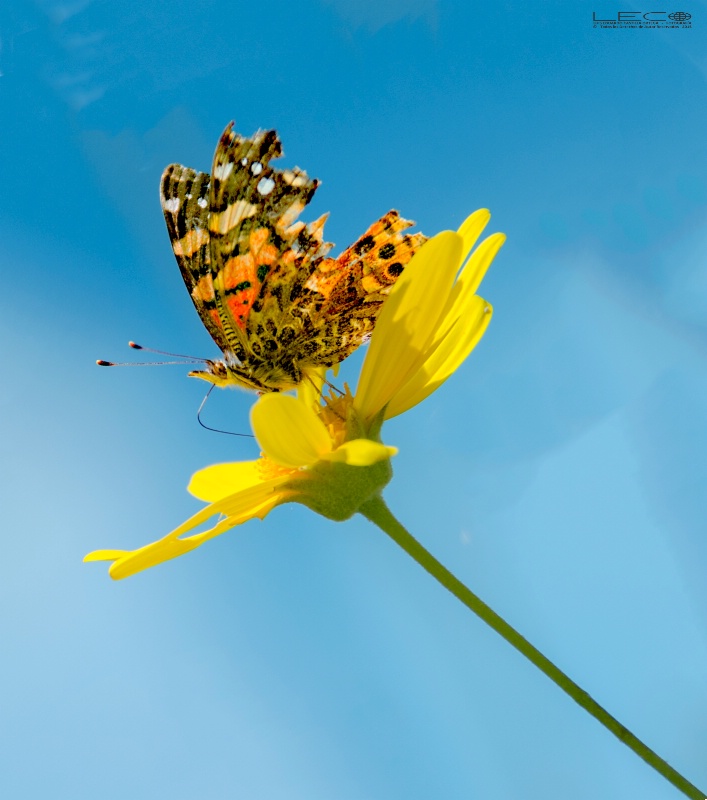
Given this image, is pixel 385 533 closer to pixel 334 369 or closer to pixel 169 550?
pixel 169 550

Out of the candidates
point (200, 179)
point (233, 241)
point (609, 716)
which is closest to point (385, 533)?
point (609, 716)

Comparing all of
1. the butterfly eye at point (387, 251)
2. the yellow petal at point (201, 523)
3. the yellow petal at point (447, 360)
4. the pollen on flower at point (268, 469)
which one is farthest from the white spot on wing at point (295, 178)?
the yellow petal at point (201, 523)

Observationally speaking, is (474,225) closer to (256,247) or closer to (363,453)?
(256,247)

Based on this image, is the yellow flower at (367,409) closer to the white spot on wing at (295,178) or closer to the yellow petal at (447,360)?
the yellow petal at (447,360)

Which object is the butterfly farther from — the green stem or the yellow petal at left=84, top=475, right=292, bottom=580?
the green stem

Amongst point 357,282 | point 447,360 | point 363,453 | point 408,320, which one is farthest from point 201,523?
point 357,282

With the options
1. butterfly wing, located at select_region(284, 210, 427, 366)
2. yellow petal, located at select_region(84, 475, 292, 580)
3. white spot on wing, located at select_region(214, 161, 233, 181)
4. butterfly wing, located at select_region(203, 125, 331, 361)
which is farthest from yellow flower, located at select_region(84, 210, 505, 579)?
white spot on wing, located at select_region(214, 161, 233, 181)
